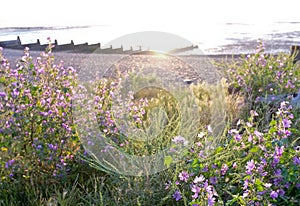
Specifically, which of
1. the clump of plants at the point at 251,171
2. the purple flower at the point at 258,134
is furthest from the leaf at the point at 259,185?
the purple flower at the point at 258,134

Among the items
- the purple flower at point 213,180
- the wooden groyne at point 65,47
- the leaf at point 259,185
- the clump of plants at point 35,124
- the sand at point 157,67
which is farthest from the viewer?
the wooden groyne at point 65,47

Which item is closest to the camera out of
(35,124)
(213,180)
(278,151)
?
(278,151)

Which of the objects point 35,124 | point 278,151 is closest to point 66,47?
point 35,124

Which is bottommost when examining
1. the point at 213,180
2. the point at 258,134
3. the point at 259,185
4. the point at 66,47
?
the point at 213,180

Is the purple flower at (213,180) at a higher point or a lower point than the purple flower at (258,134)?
lower

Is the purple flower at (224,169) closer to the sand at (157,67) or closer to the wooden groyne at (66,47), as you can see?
the sand at (157,67)

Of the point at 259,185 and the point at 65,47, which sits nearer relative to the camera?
the point at 259,185

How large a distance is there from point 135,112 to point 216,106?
5.35ft

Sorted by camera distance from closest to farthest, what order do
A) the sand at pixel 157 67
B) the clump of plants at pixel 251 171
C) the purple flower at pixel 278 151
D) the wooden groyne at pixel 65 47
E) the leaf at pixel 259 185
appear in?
the leaf at pixel 259 185, the clump of plants at pixel 251 171, the purple flower at pixel 278 151, the sand at pixel 157 67, the wooden groyne at pixel 65 47

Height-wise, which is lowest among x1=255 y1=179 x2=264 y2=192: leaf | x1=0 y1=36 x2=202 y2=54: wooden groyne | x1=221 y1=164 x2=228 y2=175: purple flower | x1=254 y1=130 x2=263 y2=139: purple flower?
x1=221 y1=164 x2=228 y2=175: purple flower

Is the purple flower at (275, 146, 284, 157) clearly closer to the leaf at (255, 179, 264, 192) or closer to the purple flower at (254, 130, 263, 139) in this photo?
the purple flower at (254, 130, 263, 139)

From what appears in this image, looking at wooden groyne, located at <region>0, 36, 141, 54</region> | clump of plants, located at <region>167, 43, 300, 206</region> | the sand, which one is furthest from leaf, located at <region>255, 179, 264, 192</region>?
wooden groyne, located at <region>0, 36, 141, 54</region>

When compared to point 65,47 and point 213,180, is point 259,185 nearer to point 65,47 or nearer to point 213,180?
point 213,180

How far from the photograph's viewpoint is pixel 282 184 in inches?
96.8
